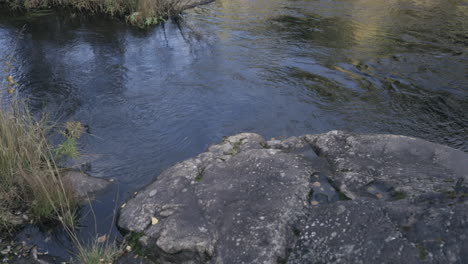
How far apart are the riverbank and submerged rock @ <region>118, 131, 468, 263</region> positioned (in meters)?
5.82

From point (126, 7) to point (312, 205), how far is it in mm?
7721

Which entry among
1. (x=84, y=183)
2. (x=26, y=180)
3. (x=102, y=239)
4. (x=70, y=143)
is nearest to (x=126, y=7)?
(x=70, y=143)

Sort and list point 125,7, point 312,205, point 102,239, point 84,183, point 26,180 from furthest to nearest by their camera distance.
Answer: point 125,7 → point 84,183 → point 26,180 → point 102,239 → point 312,205

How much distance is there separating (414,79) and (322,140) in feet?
9.95

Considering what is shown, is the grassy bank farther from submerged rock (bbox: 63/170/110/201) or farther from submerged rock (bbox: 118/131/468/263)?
submerged rock (bbox: 118/131/468/263)

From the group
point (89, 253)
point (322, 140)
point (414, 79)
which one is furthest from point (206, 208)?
point (414, 79)

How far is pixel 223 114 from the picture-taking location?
586cm

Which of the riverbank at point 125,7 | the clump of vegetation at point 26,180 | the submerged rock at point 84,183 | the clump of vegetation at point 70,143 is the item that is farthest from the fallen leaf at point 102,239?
the riverbank at point 125,7

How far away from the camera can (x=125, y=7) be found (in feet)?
31.8

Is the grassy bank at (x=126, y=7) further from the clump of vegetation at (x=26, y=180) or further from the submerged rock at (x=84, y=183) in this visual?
the clump of vegetation at (x=26, y=180)

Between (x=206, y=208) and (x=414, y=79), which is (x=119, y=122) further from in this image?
(x=414, y=79)

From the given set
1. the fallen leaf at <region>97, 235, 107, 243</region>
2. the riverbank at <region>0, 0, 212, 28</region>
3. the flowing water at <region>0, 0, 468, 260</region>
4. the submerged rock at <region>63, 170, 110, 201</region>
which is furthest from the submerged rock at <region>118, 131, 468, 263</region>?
the riverbank at <region>0, 0, 212, 28</region>

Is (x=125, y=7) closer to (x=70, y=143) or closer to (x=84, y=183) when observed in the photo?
(x=70, y=143)

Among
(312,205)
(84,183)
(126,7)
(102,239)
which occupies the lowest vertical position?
(102,239)
